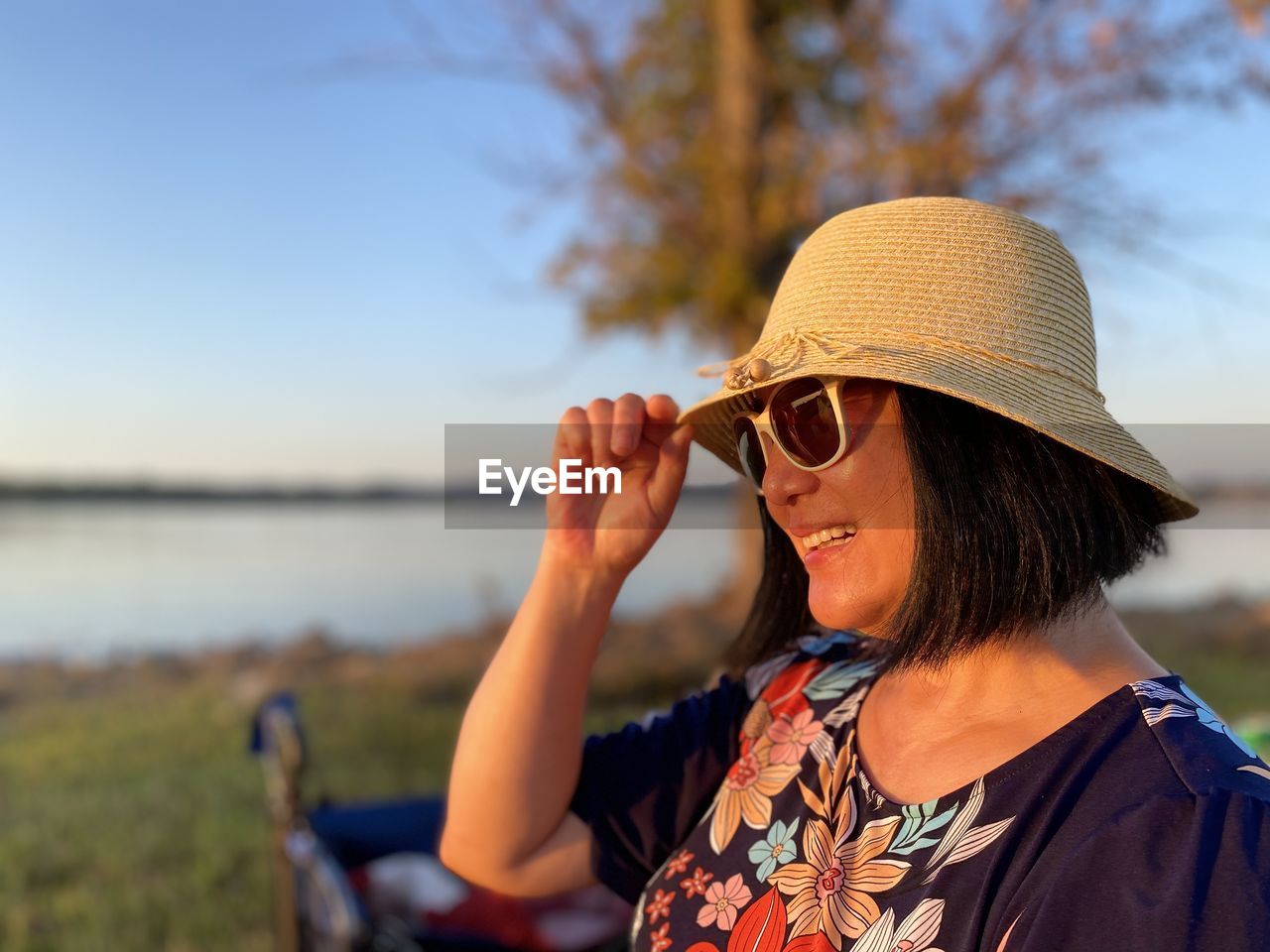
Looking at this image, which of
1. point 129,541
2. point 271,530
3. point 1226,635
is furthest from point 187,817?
point 271,530

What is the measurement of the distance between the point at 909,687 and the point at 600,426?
611 mm

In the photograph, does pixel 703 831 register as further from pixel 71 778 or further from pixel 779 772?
pixel 71 778

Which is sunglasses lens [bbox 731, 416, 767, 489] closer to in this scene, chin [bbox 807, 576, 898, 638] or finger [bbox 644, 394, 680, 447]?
finger [bbox 644, 394, 680, 447]

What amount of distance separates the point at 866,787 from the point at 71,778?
20.3 ft

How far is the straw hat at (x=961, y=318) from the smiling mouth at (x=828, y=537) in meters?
0.21

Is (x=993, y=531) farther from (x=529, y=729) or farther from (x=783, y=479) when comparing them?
(x=529, y=729)

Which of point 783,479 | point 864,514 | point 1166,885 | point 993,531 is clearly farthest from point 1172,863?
point 783,479

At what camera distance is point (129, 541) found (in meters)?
25.9

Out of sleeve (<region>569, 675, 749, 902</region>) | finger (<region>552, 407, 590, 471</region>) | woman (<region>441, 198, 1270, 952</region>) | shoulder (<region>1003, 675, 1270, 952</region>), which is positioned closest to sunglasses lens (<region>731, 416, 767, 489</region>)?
woman (<region>441, 198, 1270, 952</region>)

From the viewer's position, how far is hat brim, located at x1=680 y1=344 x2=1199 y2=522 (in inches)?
46.4

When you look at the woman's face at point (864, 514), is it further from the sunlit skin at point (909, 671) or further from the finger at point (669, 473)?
the finger at point (669, 473)

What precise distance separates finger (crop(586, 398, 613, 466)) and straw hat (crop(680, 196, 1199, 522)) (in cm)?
27

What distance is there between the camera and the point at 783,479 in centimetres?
138

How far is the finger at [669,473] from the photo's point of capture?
65.4 inches
